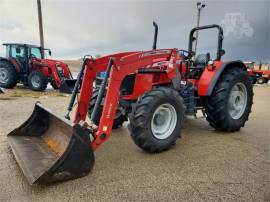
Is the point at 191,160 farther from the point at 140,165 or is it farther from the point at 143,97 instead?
the point at 143,97

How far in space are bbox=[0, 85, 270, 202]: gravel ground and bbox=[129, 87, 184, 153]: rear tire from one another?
7.7 inches

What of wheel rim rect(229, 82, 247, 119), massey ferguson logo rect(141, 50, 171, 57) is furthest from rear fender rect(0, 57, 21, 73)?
wheel rim rect(229, 82, 247, 119)

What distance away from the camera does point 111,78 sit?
3.28 m

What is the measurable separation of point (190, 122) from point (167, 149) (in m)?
2.09

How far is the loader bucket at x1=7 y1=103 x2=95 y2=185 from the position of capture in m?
2.69

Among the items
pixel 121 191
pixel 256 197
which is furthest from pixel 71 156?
pixel 256 197

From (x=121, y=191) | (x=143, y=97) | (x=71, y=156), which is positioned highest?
(x=143, y=97)

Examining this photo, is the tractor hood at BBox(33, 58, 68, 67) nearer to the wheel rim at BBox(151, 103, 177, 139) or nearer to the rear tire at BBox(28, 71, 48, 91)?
the rear tire at BBox(28, 71, 48, 91)

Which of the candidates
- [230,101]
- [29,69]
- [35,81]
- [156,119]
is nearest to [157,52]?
[156,119]

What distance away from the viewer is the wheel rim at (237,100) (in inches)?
197

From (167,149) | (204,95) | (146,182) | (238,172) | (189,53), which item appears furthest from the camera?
(189,53)

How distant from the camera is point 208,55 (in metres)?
5.14

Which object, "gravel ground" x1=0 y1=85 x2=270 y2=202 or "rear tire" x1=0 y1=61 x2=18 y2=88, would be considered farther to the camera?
"rear tire" x1=0 y1=61 x2=18 y2=88

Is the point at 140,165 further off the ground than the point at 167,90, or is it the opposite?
the point at 167,90
